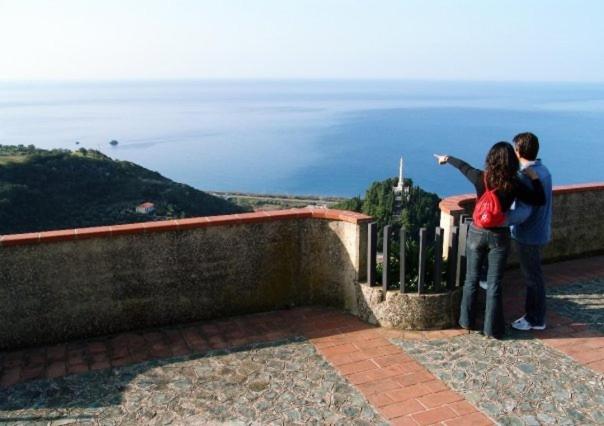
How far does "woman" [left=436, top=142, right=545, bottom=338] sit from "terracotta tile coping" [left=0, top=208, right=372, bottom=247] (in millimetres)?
1086

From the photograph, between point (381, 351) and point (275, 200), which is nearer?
point (381, 351)

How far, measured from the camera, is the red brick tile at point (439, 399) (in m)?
3.73

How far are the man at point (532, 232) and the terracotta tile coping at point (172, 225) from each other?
145 centimetres

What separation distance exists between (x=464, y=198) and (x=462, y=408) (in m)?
3.11

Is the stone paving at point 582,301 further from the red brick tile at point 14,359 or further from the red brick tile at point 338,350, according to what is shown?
the red brick tile at point 14,359

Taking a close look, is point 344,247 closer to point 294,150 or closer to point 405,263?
point 405,263

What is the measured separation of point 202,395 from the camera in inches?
153

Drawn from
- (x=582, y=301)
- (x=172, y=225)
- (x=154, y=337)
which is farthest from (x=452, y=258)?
(x=154, y=337)

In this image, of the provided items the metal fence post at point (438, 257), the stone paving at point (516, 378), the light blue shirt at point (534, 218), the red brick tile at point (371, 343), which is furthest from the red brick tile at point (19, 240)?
the light blue shirt at point (534, 218)

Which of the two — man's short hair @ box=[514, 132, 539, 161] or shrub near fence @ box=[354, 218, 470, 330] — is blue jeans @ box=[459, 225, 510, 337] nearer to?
shrub near fence @ box=[354, 218, 470, 330]

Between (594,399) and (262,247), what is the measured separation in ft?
10.6

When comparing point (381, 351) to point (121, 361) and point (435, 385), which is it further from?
point (121, 361)

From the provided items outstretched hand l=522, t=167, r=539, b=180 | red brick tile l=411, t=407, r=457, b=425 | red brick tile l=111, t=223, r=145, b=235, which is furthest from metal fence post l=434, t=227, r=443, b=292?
red brick tile l=111, t=223, r=145, b=235

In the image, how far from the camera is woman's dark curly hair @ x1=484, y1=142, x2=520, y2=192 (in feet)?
14.2
